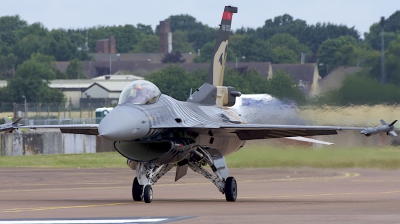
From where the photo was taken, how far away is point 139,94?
1984cm

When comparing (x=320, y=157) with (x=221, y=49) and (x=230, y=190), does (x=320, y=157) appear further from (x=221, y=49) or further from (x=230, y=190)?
(x=230, y=190)

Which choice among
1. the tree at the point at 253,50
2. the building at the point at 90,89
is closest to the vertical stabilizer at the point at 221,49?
the building at the point at 90,89

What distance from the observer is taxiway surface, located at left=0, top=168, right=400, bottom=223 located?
15.9 m

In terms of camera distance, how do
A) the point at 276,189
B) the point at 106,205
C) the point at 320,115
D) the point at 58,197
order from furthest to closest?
1. the point at 320,115
2. the point at 276,189
3. the point at 58,197
4. the point at 106,205

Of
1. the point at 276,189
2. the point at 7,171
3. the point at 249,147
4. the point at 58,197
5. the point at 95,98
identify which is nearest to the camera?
the point at 58,197

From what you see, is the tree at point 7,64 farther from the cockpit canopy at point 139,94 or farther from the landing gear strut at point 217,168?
the cockpit canopy at point 139,94

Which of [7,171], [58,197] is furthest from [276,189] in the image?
[7,171]

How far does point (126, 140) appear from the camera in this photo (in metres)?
19.2

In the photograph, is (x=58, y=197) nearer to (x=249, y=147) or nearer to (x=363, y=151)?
(x=249, y=147)

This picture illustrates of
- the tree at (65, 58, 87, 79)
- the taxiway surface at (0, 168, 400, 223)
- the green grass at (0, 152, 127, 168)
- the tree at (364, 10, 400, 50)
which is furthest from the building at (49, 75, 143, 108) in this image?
the taxiway surface at (0, 168, 400, 223)

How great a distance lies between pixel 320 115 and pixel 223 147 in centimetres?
634

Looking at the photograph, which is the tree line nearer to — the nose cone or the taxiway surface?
the taxiway surface

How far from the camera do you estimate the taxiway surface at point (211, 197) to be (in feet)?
52.0

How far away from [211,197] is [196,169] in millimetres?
1585
